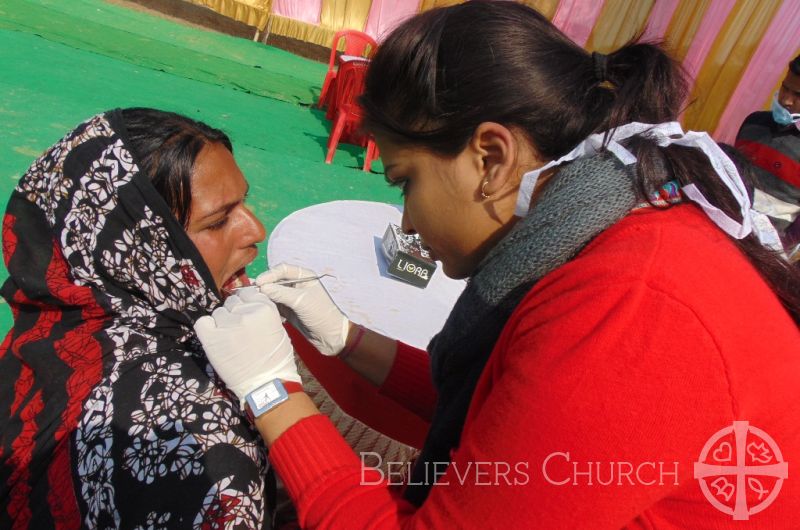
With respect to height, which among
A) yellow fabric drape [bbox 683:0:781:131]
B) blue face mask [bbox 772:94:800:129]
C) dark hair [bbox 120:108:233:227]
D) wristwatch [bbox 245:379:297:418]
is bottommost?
wristwatch [bbox 245:379:297:418]

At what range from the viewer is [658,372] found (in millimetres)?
662

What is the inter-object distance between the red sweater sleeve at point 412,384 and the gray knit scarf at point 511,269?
0.45m

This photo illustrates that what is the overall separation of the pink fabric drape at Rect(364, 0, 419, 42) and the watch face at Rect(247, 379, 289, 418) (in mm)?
8494

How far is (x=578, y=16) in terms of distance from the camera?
8.63 meters

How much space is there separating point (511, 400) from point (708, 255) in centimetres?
36

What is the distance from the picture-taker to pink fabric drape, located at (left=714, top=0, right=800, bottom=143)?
7.15m

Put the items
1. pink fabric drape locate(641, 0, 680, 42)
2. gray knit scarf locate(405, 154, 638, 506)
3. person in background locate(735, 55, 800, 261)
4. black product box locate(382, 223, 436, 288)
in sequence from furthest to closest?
pink fabric drape locate(641, 0, 680, 42) < person in background locate(735, 55, 800, 261) < black product box locate(382, 223, 436, 288) < gray knit scarf locate(405, 154, 638, 506)

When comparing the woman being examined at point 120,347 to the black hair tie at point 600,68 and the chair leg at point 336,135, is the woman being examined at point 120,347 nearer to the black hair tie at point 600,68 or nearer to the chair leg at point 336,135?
the black hair tie at point 600,68

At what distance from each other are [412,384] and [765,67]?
8.38m

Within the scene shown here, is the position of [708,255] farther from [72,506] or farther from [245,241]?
[72,506]

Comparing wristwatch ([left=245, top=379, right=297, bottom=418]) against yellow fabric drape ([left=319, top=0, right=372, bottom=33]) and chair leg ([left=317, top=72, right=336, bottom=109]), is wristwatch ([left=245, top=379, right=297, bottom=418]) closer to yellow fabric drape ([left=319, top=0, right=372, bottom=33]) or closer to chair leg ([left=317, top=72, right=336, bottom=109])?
chair leg ([left=317, top=72, right=336, bottom=109])

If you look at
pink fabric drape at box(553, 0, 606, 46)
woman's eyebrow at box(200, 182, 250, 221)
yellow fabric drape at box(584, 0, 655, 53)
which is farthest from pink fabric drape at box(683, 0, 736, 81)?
woman's eyebrow at box(200, 182, 250, 221)

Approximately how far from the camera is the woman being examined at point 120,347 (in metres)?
1.14

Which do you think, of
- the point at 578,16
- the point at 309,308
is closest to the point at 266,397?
the point at 309,308
